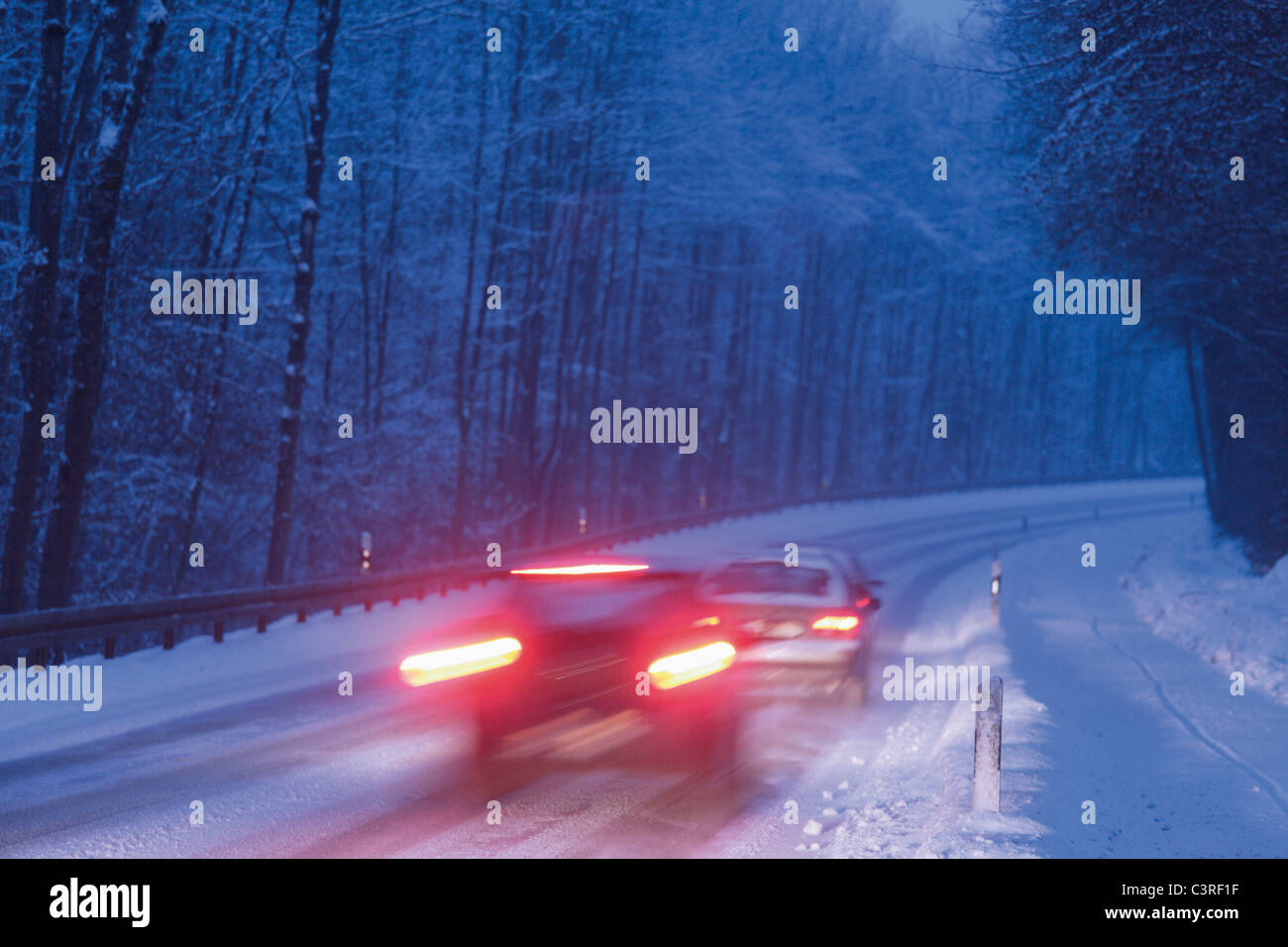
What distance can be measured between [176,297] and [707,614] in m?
15.5

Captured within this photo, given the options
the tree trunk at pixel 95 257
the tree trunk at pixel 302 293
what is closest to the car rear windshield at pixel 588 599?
the tree trunk at pixel 95 257

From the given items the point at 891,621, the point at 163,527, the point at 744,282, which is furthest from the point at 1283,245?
the point at 744,282

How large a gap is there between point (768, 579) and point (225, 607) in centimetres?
819

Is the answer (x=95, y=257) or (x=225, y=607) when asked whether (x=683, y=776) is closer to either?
(x=225, y=607)

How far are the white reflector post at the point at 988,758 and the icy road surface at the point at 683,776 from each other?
0.15 meters

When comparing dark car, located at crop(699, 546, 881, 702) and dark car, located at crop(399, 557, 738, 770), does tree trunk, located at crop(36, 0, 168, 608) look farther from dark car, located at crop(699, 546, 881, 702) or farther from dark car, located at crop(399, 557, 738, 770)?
dark car, located at crop(699, 546, 881, 702)

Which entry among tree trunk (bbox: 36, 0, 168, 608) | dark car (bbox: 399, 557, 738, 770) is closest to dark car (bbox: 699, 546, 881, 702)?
dark car (bbox: 399, 557, 738, 770)

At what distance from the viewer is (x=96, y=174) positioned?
16.0 metres

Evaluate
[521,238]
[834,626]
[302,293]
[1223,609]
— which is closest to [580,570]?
[834,626]

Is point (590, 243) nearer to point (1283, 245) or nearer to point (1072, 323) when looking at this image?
point (1283, 245)

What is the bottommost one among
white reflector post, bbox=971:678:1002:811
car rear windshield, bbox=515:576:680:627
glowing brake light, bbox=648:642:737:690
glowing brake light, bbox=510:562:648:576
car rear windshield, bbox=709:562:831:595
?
white reflector post, bbox=971:678:1002:811

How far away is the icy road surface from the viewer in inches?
319

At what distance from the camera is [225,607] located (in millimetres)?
17688

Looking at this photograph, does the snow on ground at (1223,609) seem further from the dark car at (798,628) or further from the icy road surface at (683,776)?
the dark car at (798,628)
